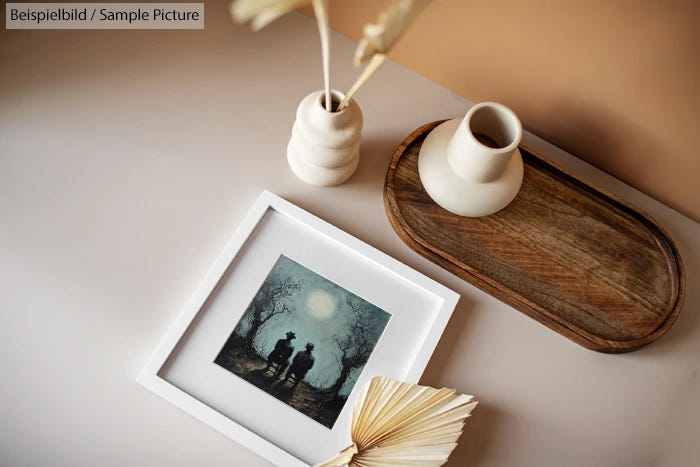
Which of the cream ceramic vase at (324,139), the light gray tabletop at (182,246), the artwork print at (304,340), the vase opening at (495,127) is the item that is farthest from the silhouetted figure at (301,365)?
the vase opening at (495,127)

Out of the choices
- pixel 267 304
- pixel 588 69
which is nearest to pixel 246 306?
pixel 267 304

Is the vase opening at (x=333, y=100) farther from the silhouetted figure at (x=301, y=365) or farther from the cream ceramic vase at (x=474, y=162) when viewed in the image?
the silhouetted figure at (x=301, y=365)

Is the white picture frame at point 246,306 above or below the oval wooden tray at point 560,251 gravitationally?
below

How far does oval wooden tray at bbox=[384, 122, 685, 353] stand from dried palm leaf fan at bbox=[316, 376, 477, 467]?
0.56 feet

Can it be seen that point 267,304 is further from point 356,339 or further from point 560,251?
point 560,251

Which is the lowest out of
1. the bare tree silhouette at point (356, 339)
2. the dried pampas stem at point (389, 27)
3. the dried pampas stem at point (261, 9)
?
the bare tree silhouette at point (356, 339)

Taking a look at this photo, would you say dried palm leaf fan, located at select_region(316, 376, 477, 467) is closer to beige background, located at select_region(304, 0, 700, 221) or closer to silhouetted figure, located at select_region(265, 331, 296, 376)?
silhouetted figure, located at select_region(265, 331, 296, 376)

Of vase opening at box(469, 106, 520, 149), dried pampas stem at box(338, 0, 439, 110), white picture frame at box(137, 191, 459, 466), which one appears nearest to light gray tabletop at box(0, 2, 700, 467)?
white picture frame at box(137, 191, 459, 466)

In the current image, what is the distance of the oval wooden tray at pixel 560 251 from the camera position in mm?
708

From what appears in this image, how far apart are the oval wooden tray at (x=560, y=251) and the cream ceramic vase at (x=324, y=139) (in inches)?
3.0

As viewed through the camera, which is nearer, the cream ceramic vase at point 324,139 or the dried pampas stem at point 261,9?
the dried pampas stem at point 261,9

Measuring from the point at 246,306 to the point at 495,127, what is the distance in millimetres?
371

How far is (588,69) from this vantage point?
69 centimetres

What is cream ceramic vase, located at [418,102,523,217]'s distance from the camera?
0.64m
